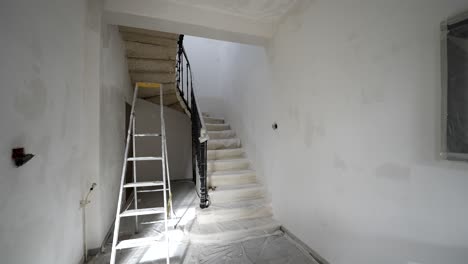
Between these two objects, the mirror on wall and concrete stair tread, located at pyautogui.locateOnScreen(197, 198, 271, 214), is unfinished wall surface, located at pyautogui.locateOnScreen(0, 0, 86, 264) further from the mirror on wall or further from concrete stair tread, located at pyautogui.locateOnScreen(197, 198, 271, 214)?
the mirror on wall

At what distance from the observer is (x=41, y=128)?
1.10 m

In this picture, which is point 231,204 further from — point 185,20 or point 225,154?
point 185,20

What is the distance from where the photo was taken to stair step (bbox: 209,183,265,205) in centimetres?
265

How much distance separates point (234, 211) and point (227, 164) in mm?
877

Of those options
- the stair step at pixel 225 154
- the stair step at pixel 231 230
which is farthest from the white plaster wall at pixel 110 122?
the stair step at pixel 225 154

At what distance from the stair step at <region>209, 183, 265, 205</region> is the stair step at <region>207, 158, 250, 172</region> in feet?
1.23

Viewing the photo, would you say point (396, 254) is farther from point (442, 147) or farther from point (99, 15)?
point (99, 15)

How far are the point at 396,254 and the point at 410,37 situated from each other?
124cm

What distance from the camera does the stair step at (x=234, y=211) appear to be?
2.37 meters

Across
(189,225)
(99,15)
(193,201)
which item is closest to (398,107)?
→ (189,225)

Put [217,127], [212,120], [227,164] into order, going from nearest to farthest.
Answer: [227,164], [217,127], [212,120]

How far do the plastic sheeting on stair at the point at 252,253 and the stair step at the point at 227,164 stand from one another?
1237 millimetres

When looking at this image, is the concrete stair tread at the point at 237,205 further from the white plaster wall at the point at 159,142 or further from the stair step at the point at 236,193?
the white plaster wall at the point at 159,142

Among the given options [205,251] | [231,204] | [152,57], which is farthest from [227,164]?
[152,57]
